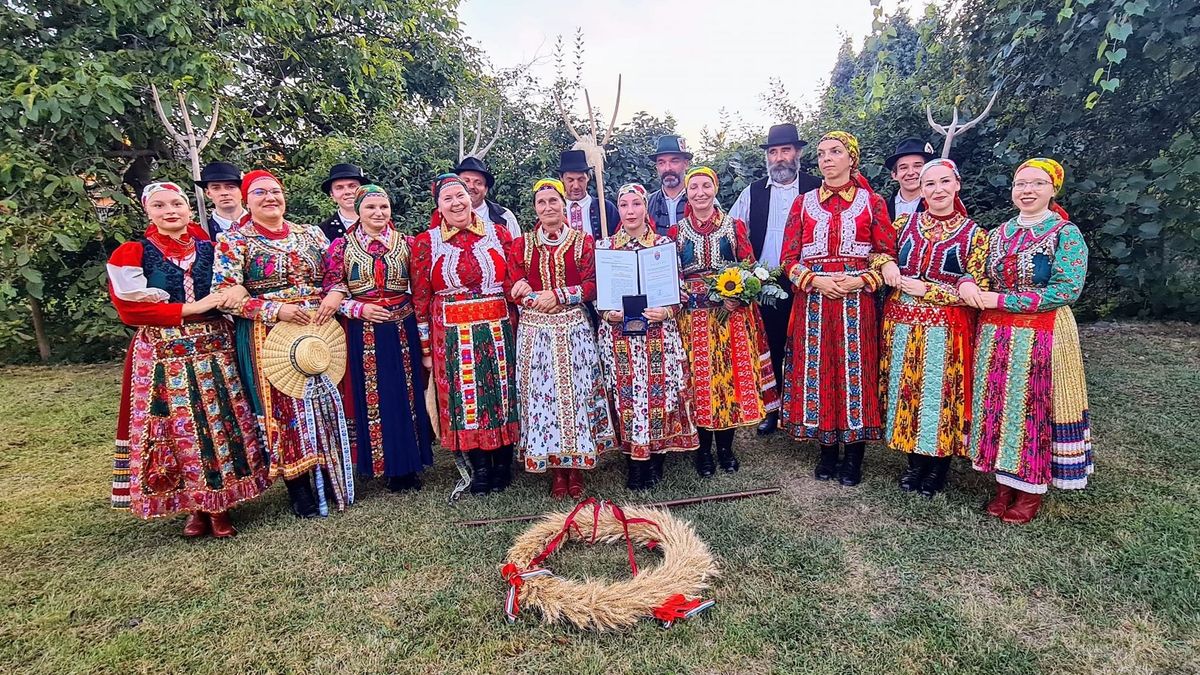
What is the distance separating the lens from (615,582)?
Result: 2.74 metres

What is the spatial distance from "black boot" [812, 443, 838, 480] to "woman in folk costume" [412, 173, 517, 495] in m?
1.89

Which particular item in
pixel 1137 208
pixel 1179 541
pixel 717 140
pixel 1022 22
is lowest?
pixel 1179 541

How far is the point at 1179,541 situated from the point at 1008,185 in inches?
135

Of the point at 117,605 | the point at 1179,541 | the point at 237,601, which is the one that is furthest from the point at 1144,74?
the point at 117,605

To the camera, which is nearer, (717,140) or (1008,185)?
(1008,185)

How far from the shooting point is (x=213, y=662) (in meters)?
2.41

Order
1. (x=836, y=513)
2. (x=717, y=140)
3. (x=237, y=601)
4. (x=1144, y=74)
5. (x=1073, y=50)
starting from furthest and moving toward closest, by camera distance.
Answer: (x=717, y=140)
(x=1144, y=74)
(x=1073, y=50)
(x=836, y=513)
(x=237, y=601)

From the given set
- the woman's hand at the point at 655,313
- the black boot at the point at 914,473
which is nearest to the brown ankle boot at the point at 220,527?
the woman's hand at the point at 655,313

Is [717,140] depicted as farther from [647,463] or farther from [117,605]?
[117,605]

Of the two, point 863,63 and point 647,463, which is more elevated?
point 863,63

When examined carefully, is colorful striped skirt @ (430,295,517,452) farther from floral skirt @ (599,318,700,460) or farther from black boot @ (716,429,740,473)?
black boot @ (716,429,740,473)

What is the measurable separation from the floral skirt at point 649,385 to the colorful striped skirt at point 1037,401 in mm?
1581

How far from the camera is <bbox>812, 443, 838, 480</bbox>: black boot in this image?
3.79m

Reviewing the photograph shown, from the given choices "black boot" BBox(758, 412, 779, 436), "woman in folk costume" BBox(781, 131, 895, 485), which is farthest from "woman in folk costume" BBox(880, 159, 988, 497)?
"black boot" BBox(758, 412, 779, 436)
